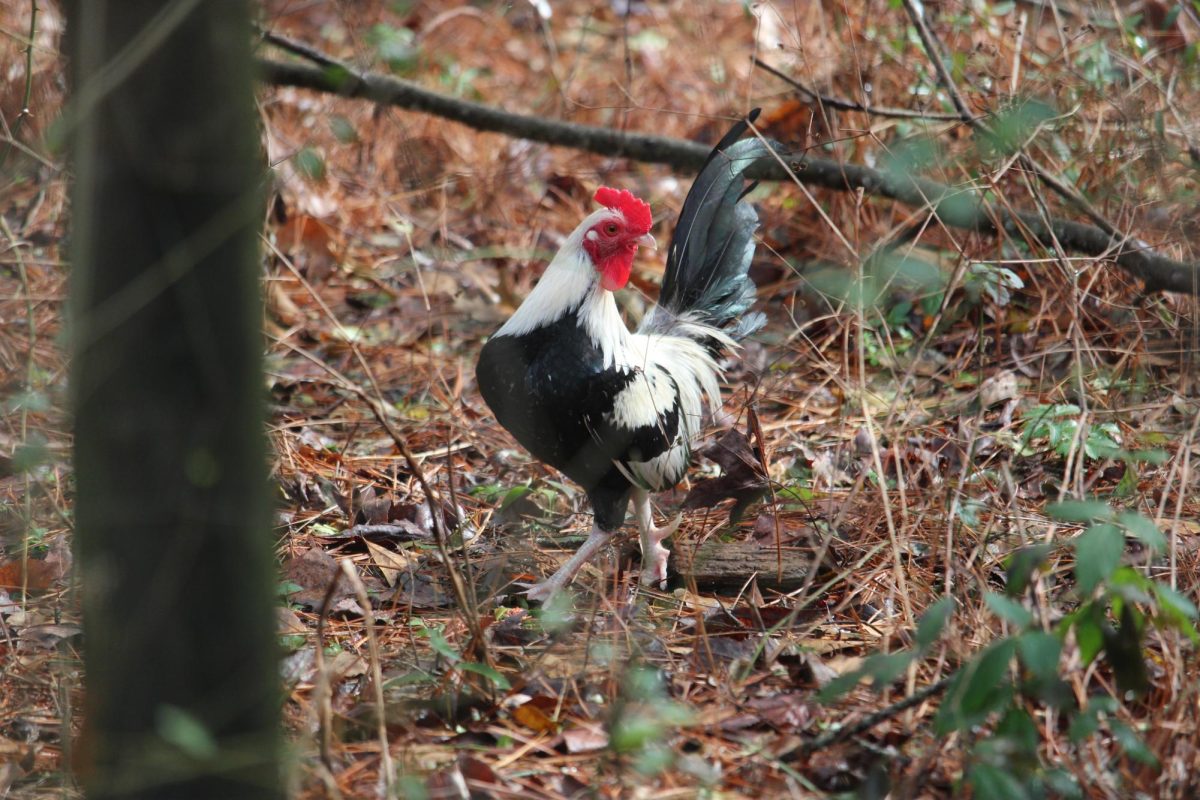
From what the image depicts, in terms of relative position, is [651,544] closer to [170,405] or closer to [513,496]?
[513,496]

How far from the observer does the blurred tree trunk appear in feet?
5.06

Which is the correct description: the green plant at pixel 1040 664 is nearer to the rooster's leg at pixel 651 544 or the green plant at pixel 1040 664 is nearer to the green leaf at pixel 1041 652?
the green leaf at pixel 1041 652

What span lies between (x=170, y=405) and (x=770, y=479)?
215 centimetres

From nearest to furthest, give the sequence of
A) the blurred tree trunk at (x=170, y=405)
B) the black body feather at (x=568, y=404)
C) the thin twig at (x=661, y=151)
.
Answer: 1. the blurred tree trunk at (x=170, y=405)
2. the black body feather at (x=568, y=404)
3. the thin twig at (x=661, y=151)

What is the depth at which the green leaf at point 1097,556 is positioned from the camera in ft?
6.16

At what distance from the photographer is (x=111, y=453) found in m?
1.64

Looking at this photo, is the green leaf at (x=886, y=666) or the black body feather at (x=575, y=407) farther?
the black body feather at (x=575, y=407)

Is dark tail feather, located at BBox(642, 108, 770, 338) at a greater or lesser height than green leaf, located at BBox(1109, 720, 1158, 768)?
greater

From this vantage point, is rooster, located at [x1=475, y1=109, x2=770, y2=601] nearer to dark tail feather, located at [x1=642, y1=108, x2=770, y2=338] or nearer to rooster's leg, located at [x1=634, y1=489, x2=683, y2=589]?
rooster's leg, located at [x1=634, y1=489, x2=683, y2=589]

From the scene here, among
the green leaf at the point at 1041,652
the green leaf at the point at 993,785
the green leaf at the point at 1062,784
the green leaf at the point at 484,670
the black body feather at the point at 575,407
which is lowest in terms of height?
the green leaf at the point at 1062,784

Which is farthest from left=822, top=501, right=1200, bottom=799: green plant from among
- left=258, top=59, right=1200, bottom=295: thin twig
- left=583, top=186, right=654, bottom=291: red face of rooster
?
left=258, top=59, right=1200, bottom=295: thin twig

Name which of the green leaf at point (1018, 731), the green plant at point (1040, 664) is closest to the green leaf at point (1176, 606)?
the green plant at point (1040, 664)

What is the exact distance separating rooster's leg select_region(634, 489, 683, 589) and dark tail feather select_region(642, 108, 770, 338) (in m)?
0.83

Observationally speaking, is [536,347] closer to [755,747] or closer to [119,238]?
[755,747]
